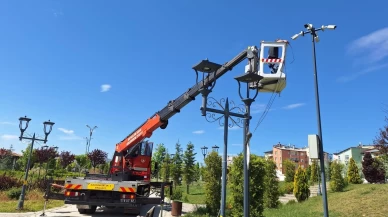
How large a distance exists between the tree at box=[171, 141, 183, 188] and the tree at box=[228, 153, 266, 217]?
812 inches

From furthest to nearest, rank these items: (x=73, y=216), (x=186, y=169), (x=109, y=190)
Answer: (x=186, y=169)
(x=73, y=216)
(x=109, y=190)

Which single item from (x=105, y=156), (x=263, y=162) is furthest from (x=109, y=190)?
(x=105, y=156)

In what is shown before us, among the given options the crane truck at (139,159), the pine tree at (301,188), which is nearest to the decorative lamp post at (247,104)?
the crane truck at (139,159)

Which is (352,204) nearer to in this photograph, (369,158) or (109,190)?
(109,190)

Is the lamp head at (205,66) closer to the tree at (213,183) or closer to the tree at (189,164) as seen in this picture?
the tree at (213,183)

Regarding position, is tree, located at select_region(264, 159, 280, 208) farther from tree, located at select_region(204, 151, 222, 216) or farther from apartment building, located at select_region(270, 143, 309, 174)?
apartment building, located at select_region(270, 143, 309, 174)

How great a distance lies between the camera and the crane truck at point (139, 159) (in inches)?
283

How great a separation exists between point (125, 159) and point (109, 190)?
335cm

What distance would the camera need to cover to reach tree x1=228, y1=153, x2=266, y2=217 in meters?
10.3

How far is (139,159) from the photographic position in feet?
44.7

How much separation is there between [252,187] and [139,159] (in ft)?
18.3

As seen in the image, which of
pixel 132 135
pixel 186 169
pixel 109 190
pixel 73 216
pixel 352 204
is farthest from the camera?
pixel 186 169

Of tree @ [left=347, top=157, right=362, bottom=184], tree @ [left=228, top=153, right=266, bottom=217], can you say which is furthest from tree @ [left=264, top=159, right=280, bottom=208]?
tree @ [left=347, top=157, right=362, bottom=184]

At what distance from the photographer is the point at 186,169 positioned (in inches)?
1230
